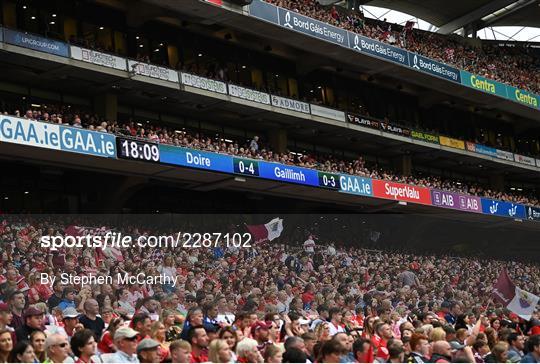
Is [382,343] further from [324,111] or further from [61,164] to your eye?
[324,111]

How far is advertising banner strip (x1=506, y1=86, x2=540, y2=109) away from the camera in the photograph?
4669cm

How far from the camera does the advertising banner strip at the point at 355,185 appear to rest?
36.3 metres

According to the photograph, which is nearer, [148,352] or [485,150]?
[148,352]

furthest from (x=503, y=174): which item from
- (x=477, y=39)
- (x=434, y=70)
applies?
(x=434, y=70)

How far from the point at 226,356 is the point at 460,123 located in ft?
136

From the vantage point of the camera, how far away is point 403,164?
45375 millimetres

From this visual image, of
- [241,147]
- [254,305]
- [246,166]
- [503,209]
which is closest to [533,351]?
[254,305]

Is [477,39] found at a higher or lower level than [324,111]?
higher

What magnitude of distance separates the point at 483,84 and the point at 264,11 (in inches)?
620

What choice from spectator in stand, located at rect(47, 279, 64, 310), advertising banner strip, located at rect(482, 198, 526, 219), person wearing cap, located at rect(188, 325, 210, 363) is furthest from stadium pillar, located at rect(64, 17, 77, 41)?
person wearing cap, located at rect(188, 325, 210, 363)

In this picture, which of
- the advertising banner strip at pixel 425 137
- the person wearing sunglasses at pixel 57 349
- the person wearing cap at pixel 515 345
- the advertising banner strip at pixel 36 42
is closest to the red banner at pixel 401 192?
the advertising banner strip at pixel 425 137

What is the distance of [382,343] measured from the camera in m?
12.8

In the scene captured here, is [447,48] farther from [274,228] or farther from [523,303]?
[274,228]

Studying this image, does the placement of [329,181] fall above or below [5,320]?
above
